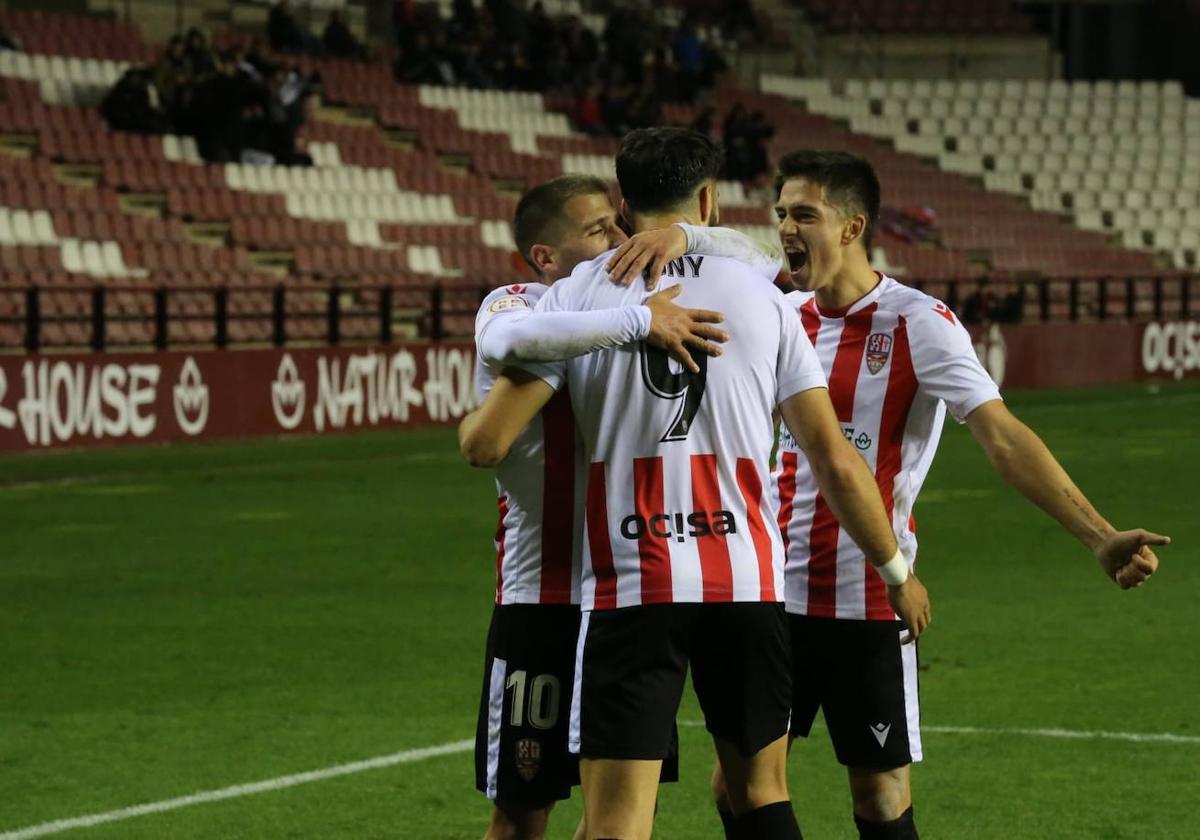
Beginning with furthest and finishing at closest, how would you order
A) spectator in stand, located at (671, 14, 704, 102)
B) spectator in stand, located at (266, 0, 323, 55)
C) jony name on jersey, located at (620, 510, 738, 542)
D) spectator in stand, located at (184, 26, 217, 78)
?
spectator in stand, located at (671, 14, 704, 102) < spectator in stand, located at (266, 0, 323, 55) < spectator in stand, located at (184, 26, 217, 78) < jony name on jersey, located at (620, 510, 738, 542)

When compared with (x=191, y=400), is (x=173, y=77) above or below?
above

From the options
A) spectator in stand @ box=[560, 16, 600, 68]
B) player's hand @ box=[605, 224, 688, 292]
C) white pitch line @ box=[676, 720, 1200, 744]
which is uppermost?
player's hand @ box=[605, 224, 688, 292]

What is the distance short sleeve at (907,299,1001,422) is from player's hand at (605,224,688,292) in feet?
3.48

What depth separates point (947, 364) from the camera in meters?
5.12

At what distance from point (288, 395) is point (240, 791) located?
14.1 metres

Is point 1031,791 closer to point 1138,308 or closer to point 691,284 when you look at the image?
point 691,284

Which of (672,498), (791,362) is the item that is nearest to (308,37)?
(791,362)

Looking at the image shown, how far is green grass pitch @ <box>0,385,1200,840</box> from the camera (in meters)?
6.72

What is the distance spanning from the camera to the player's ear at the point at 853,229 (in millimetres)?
5145

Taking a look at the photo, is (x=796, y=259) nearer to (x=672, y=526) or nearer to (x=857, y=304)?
(x=857, y=304)

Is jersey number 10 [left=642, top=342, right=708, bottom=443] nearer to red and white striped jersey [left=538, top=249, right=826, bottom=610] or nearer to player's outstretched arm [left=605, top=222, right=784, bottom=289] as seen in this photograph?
red and white striped jersey [left=538, top=249, right=826, bottom=610]

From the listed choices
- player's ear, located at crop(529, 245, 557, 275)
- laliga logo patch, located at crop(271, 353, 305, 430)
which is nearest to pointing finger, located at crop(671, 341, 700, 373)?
player's ear, located at crop(529, 245, 557, 275)

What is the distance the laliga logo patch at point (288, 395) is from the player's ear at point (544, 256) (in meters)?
16.1

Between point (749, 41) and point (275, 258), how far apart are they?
1772cm
